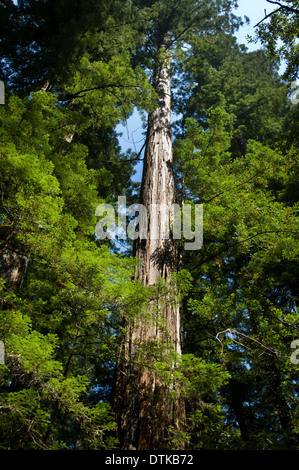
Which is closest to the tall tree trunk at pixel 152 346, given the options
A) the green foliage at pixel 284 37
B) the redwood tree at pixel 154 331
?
the redwood tree at pixel 154 331

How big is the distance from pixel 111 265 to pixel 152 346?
97 cm

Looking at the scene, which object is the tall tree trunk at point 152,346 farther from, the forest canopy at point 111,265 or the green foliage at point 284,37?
the green foliage at point 284,37

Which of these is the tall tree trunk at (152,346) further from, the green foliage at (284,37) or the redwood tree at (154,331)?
the green foliage at (284,37)

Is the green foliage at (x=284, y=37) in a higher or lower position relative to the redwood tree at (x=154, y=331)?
higher

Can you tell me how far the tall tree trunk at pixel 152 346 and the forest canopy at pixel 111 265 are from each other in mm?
38

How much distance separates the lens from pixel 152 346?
313cm

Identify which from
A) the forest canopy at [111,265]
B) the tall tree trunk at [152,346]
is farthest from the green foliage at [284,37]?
the tall tree trunk at [152,346]

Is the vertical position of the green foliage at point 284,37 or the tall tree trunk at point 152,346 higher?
the green foliage at point 284,37

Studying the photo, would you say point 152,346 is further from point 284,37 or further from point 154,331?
point 284,37

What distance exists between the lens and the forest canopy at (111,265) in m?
2.87

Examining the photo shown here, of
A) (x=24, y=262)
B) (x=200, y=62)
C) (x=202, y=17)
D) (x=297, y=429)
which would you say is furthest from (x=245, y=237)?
(x=200, y=62)

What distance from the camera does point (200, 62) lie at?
11.5 m

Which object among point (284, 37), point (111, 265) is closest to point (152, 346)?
point (111, 265)

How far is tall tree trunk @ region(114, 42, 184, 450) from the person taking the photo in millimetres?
2953
